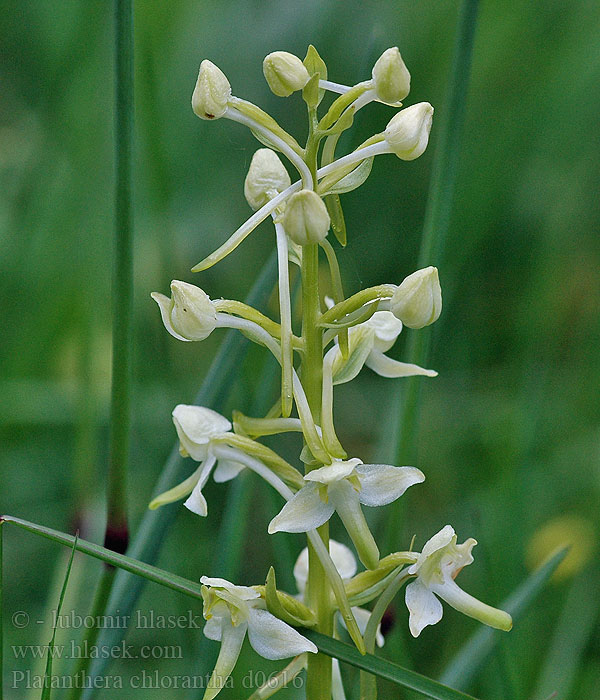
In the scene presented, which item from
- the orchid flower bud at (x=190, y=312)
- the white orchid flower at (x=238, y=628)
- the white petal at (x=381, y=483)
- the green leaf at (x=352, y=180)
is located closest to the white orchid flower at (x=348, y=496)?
the white petal at (x=381, y=483)

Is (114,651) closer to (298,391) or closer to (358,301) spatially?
(298,391)

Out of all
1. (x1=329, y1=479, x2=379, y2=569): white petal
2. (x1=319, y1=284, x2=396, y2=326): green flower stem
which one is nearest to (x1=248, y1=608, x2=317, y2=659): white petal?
(x1=329, y1=479, x2=379, y2=569): white petal

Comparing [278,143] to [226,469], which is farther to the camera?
[226,469]

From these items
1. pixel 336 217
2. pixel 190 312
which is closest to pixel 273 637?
pixel 190 312

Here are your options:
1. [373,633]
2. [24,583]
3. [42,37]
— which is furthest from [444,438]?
[42,37]

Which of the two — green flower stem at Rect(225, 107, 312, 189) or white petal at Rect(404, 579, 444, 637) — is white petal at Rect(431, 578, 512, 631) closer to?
white petal at Rect(404, 579, 444, 637)

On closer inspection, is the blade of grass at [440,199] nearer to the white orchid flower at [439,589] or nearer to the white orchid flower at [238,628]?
the white orchid flower at [439,589]

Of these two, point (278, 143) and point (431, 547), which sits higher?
point (278, 143)

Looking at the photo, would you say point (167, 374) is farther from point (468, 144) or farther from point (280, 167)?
point (468, 144)
